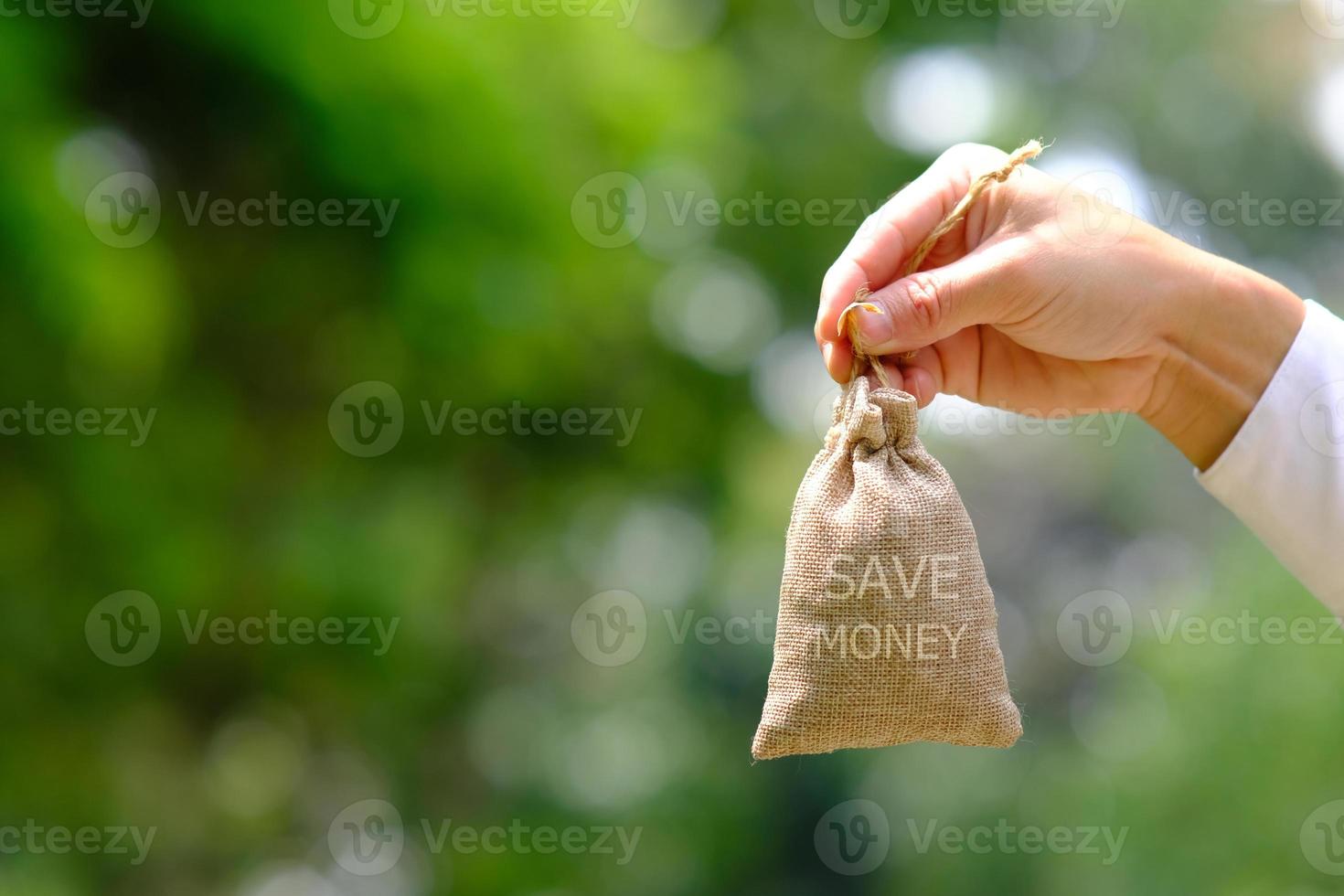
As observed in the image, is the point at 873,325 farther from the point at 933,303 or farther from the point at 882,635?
the point at 882,635

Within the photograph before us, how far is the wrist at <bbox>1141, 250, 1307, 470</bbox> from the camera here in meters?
1.58

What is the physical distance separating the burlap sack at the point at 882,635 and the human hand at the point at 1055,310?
0.18m

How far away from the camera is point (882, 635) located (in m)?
1.29

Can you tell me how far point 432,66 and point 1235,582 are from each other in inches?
157

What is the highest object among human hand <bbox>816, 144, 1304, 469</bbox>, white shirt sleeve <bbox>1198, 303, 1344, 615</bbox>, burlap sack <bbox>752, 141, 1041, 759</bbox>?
human hand <bbox>816, 144, 1304, 469</bbox>

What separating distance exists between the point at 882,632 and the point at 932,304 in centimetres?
39

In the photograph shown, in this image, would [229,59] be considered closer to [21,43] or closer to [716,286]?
[21,43]

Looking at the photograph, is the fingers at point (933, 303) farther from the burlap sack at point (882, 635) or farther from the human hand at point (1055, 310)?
the burlap sack at point (882, 635)

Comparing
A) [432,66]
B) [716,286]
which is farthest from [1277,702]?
[432,66]

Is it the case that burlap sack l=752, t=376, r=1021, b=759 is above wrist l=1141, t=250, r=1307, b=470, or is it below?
below

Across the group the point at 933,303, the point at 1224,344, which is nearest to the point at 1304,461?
the point at 1224,344

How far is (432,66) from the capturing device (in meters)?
3.07

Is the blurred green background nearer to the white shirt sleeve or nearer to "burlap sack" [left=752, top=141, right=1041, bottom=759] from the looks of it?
A: the white shirt sleeve

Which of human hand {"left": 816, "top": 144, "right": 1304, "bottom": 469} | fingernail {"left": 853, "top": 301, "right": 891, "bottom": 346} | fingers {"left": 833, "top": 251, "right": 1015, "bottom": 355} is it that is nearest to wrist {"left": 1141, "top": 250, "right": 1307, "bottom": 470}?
human hand {"left": 816, "top": 144, "right": 1304, "bottom": 469}
